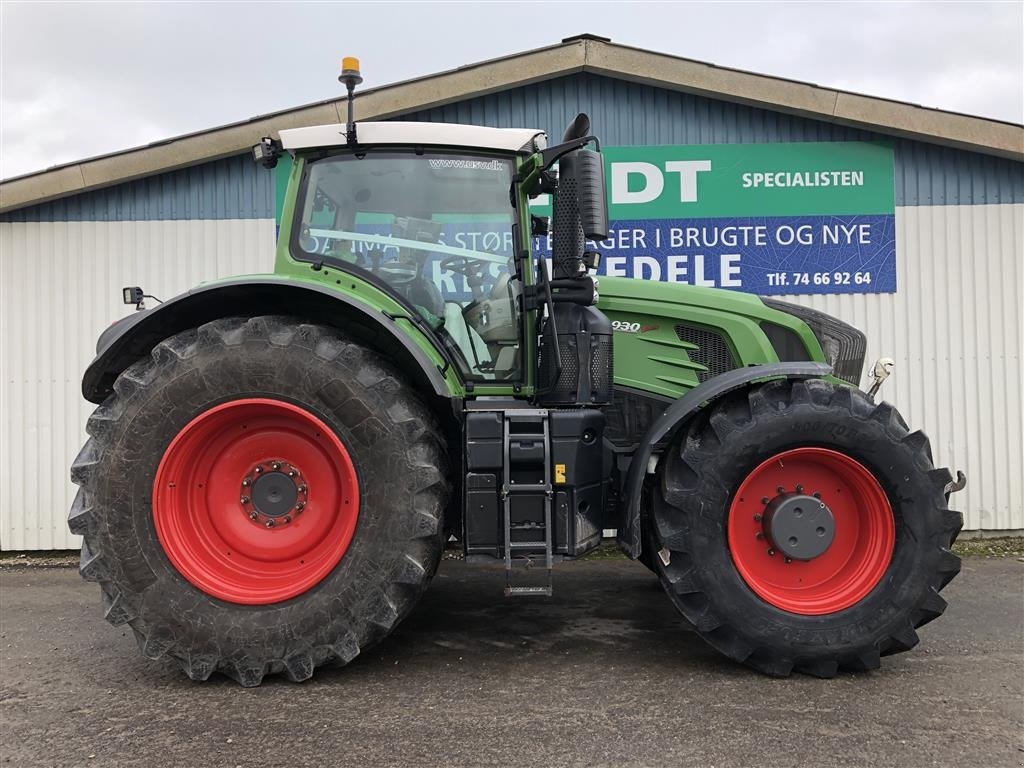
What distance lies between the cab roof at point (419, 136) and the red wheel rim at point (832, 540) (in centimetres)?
200

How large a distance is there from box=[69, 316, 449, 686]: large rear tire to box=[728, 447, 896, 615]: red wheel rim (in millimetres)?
1437

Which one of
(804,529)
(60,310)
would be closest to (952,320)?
(804,529)

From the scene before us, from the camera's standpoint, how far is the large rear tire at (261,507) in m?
3.26

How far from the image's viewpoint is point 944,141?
6281mm

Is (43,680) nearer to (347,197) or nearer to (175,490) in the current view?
(175,490)

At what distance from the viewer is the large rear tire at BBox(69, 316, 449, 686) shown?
3260 mm

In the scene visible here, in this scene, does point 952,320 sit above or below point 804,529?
above

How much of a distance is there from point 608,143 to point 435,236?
10.7ft

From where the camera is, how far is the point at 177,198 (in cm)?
649

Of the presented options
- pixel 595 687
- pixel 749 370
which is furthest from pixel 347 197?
pixel 595 687

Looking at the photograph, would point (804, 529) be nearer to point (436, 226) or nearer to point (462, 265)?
point (462, 265)

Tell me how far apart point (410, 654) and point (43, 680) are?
171cm

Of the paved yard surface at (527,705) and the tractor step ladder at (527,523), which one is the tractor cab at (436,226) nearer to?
the tractor step ladder at (527,523)

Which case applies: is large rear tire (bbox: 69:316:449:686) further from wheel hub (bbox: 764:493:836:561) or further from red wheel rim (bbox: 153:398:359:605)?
wheel hub (bbox: 764:493:836:561)
